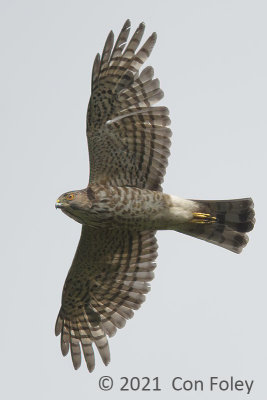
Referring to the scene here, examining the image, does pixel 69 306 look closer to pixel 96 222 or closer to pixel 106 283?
pixel 106 283

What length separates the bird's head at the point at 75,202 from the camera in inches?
524

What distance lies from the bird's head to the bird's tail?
1732mm

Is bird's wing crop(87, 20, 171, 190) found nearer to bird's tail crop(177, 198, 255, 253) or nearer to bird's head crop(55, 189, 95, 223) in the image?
bird's head crop(55, 189, 95, 223)

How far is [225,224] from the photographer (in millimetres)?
14695

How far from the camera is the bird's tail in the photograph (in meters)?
14.5

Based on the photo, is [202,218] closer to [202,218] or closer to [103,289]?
[202,218]

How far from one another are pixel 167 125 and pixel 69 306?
334 cm

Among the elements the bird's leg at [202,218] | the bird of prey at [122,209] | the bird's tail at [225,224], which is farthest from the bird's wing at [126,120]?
the bird's tail at [225,224]

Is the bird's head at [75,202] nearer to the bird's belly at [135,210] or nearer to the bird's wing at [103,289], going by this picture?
the bird's belly at [135,210]

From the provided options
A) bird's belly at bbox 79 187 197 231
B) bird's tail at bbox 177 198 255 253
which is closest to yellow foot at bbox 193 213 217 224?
bird's tail at bbox 177 198 255 253

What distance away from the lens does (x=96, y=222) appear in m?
13.6

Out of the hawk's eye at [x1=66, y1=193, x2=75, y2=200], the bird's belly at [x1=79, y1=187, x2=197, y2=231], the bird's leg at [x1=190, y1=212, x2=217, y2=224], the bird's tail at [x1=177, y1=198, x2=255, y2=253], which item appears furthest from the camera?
the bird's tail at [x1=177, y1=198, x2=255, y2=253]

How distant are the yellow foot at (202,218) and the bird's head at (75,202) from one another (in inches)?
A: 70.8

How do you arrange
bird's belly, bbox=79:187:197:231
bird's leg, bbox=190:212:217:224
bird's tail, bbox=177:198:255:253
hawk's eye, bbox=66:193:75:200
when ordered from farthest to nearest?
bird's tail, bbox=177:198:255:253, bird's leg, bbox=190:212:217:224, bird's belly, bbox=79:187:197:231, hawk's eye, bbox=66:193:75:200
